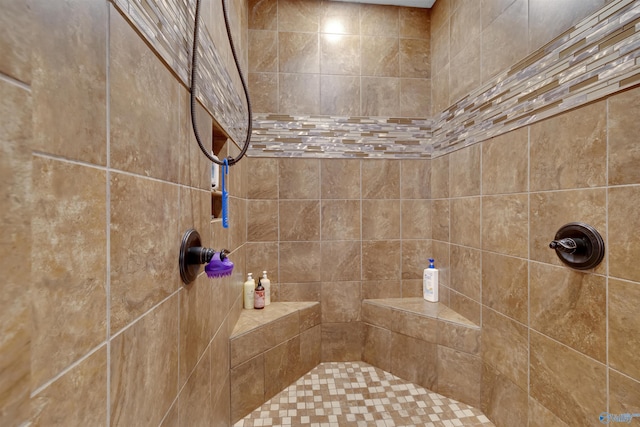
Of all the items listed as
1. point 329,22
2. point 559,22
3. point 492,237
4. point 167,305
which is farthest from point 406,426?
point 329,22

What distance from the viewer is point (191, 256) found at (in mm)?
837

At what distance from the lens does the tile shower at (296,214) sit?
1.21 ft

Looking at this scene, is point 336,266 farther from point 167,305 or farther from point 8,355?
point 8,355

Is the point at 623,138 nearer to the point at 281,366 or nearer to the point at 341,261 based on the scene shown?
the point at 341,261

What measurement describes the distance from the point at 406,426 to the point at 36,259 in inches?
64.9

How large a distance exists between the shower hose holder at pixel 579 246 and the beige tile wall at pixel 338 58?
4.31 ft

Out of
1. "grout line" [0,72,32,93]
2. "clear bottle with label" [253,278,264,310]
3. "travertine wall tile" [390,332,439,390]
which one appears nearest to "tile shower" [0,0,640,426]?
"grout line" [0,72,32,93]

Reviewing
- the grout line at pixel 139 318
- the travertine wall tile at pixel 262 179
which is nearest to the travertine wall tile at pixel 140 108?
the grout line at pixel 139 318

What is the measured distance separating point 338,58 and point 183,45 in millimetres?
1409

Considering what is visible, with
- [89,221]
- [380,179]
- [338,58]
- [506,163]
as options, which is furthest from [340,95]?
[89,221]

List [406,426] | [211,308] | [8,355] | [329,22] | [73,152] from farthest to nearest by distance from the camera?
1. [329,22]
2. [406,426]
3. [211,308]
4. [73,152]
5. [8,355]

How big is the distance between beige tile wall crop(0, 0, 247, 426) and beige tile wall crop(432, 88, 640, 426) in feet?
4.48

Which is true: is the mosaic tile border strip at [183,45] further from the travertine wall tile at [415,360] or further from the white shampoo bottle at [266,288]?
the travertine wall tile at [415,360]

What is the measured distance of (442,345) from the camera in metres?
1.63
